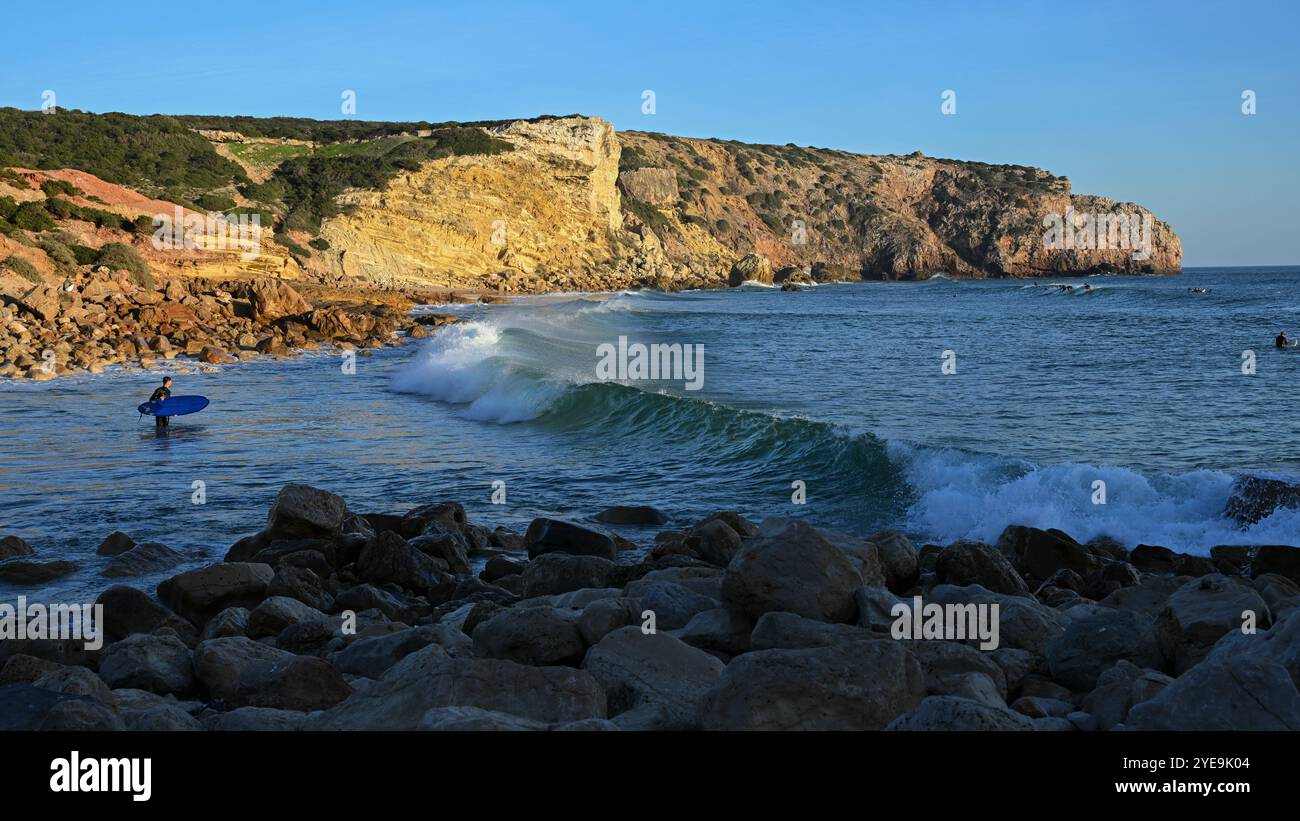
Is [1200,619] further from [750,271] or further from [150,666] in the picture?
[750,271]

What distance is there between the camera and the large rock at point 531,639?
5.67m

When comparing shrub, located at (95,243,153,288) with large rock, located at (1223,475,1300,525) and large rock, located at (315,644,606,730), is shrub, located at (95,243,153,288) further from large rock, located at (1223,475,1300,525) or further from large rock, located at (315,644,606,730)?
large rock, located at (315,644,606,730)

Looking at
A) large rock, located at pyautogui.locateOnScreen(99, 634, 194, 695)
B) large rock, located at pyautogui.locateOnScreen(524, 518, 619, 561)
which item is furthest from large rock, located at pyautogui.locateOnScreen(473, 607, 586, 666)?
large rock, located at pyautogui.locateOnScreen(524, 518, 619, 561)

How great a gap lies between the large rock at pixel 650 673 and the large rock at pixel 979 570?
128 inches

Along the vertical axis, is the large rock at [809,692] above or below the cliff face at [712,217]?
below

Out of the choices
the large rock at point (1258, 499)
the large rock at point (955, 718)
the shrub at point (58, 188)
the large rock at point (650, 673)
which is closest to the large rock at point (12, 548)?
the large rock at point (650, 673)

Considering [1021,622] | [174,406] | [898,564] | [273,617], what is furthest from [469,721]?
[174,406]

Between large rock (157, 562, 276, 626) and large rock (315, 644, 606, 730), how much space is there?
3.70 metres

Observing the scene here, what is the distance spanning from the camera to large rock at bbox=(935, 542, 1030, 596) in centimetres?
787

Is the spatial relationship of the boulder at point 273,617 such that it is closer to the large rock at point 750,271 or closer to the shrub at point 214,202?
the shrub at point 214,202

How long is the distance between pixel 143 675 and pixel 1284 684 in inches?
228

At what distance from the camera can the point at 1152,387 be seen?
2211 cm
